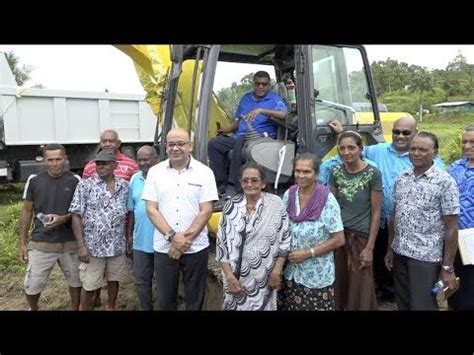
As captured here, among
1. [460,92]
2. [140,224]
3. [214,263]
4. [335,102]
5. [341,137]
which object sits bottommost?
[214,263]

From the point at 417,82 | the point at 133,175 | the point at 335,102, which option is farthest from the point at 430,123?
the point at 133,175

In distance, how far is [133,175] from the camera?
12.2 ft

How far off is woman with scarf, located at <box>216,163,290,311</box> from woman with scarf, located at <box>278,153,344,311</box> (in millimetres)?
91

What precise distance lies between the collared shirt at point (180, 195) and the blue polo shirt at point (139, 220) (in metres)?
0.31

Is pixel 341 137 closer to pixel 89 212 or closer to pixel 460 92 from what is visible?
pixel 89 212

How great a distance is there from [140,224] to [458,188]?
231 centimetres

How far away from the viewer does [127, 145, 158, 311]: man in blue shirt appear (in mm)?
3436

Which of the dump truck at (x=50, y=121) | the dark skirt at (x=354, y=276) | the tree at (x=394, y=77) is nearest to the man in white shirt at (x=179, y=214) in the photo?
the dark skirt at (x=354, y=276)

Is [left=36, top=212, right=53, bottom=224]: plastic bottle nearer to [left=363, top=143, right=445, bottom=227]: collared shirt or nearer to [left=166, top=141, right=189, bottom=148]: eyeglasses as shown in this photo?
[left=166, top=141, right=189, bottom=148]: eyeglasses

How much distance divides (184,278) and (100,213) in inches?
34.4

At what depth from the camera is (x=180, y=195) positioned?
3.04 meters

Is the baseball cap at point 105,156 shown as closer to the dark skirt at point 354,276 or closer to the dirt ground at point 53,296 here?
the dirt ground at point 53,296
